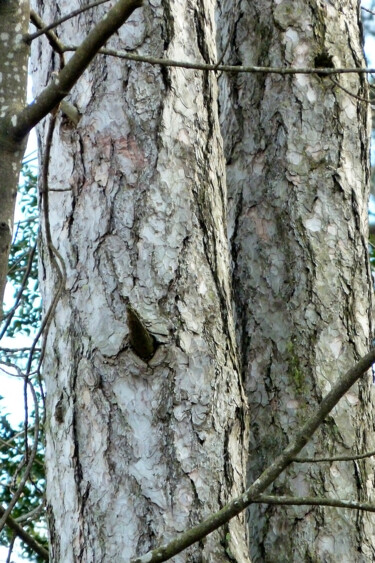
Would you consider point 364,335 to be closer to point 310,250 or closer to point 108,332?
point 310,250

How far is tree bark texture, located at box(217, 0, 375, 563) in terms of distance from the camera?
2.46 m

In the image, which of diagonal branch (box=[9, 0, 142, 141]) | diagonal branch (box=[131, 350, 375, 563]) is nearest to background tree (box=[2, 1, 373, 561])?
diagonal branch (box=[9, 0, 142, 141])

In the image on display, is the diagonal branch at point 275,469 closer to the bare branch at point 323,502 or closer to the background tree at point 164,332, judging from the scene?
the bare branch at point 323,502

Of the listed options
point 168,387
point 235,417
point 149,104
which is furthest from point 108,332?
point 149,104

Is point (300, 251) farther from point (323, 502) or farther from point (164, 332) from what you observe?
point (323, 502)

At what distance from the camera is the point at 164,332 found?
1743 millimetres

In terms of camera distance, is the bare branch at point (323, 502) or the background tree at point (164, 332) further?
the background tree at point (164, 332)

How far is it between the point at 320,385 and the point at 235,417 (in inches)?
32.6

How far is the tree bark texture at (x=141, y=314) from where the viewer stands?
1659mm

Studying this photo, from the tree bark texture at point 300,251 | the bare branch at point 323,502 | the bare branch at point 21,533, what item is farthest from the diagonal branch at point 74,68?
the tree bark texture at point 300,251

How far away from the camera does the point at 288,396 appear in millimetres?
2576

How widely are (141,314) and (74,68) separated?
628 millimetres

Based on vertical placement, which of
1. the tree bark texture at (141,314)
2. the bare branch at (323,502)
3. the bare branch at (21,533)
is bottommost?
the bare branch at (323,502)

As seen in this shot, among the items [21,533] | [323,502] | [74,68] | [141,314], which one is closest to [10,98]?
[74,68]
